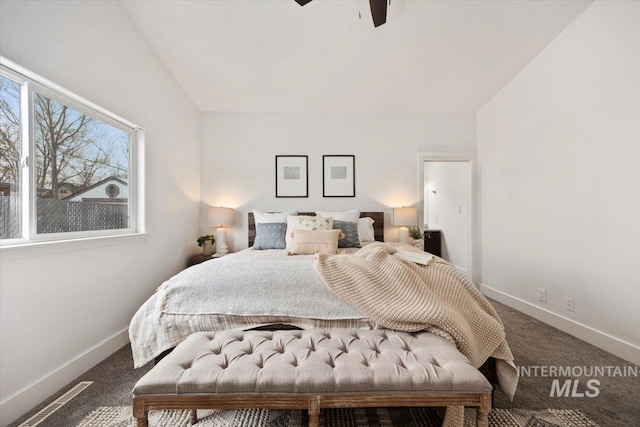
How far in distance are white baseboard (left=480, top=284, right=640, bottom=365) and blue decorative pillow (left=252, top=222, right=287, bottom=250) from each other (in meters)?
2.71

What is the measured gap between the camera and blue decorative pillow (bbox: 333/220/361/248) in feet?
9.50

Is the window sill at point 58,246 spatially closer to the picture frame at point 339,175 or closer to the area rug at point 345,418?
the area rug at point 345,418

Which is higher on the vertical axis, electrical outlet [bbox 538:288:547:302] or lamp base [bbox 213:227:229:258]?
lamp base [bbox 213:227:229:258]

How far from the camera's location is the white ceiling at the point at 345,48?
229cm

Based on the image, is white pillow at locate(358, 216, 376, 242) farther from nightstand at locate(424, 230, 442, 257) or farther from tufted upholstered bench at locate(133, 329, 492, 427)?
tufted upholstered bench at locate(133, 329, 492, 427)

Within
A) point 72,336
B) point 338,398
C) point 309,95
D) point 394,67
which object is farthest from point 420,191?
point 72,336

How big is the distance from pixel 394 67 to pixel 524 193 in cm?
200

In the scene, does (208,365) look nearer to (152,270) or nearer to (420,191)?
(152,270)

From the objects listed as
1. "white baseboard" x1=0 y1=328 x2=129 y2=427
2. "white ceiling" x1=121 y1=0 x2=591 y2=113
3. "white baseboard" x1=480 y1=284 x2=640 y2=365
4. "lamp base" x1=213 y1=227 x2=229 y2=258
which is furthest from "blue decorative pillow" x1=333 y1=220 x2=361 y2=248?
"white baseboard" x1=0 y1=328 x2=129 y2=427

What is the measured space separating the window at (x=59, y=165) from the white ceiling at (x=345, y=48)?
108cm

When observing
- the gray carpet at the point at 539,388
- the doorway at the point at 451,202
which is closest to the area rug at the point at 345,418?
the gray carpet at the point at 539,388

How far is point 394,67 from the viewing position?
290cm

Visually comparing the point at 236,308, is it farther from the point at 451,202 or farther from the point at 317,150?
the point at 451,202

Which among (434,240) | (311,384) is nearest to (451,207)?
(434,240)
